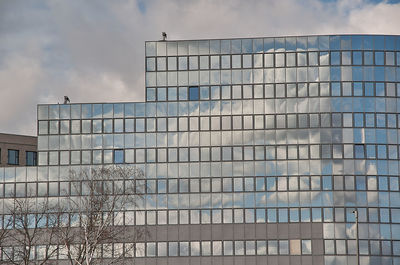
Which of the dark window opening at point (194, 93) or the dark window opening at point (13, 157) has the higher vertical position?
the dark window opening at point (194, 93)

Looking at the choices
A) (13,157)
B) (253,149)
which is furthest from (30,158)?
(253,149)

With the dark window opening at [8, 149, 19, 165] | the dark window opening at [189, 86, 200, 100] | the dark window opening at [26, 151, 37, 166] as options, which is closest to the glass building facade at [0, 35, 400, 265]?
the dark window opening at [189, 86, 200, 100]

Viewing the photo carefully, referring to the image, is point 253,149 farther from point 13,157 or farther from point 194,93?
point 13,157

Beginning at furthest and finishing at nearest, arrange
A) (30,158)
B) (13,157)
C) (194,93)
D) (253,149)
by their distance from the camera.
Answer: (30,158)
(13,157)
(194,93)
(253,149)

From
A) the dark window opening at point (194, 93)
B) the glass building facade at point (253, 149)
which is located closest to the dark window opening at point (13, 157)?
the glass building facade at point (253, 149)

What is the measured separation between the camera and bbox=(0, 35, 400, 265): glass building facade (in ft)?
274

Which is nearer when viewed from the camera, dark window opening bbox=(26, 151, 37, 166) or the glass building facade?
the glass building facade

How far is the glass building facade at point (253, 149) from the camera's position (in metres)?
83.6

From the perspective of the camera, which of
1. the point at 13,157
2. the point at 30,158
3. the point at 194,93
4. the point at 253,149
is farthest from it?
the point at 30,158

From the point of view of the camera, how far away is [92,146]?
87.8m

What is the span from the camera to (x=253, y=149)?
85625 mm

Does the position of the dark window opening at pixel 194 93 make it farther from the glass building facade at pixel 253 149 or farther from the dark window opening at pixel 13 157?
the dark window opening at pixel 13 157

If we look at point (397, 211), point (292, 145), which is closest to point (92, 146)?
point (292, 145)

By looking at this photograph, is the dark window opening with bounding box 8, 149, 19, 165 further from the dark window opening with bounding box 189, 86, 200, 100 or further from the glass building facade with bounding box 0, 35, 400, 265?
the dark window opening with bounding box 189, 86, 200, 100
